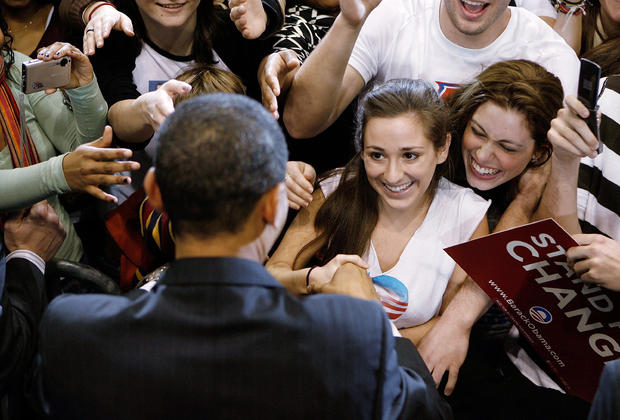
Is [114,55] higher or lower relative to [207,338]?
lower

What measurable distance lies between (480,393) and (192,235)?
1.12 metres

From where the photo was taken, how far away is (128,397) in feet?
3.32

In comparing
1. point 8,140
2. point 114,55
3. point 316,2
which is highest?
point 316,2

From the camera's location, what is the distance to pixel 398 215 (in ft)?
6.89

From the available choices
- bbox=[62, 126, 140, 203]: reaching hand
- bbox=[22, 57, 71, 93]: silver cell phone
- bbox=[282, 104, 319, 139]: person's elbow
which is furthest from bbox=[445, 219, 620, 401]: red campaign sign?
bbox=[22, 57, 71, 93]: silver cell phone

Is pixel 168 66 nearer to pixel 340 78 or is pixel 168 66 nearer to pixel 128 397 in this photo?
pixel 340 78

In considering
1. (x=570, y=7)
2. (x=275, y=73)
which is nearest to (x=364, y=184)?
(x=275, y=73)

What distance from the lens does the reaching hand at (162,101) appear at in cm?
192

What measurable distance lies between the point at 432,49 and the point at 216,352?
68.0 inches

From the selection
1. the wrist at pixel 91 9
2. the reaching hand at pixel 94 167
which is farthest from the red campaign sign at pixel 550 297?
the wrist at pixel 91 9

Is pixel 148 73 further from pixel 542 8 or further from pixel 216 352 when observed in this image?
pixel 542 8

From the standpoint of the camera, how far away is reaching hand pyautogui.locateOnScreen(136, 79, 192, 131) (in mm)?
1916

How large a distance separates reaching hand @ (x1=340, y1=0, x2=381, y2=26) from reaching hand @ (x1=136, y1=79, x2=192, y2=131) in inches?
21.5

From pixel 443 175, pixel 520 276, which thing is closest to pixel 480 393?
pixel 520 276
